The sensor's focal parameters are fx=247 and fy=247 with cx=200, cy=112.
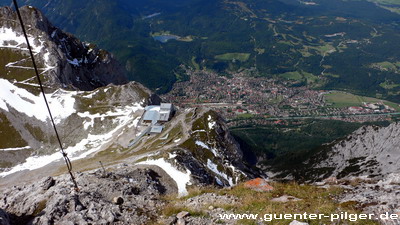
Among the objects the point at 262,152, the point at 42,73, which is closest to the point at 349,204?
the point at 42,73

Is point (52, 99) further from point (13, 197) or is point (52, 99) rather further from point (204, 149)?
point (13, 197)

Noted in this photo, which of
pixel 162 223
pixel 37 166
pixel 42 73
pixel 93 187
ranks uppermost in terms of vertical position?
pixel 162 223

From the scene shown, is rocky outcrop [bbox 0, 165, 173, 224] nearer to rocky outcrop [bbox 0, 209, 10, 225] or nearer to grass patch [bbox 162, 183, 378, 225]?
rocky outcrop [bbox 0, 209, 10, 225]

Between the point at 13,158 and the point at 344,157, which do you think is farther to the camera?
the point at 344,157

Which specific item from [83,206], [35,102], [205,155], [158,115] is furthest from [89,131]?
[83,206]

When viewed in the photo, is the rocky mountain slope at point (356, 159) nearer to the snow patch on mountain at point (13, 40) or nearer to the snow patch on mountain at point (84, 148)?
the snow patch on mountain at point (84, 148)

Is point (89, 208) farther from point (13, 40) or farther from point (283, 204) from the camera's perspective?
point (13, 40)

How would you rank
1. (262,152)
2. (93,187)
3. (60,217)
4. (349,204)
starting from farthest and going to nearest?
1. (262,152)
2. (93,187)
3. (60,217)
4. (349,204)

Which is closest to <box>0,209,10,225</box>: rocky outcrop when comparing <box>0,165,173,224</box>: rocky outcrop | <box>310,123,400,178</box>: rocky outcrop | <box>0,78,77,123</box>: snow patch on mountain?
<box>0,165,173,224</box>: rocky outcrop

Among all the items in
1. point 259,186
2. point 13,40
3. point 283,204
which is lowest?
point 13,40
